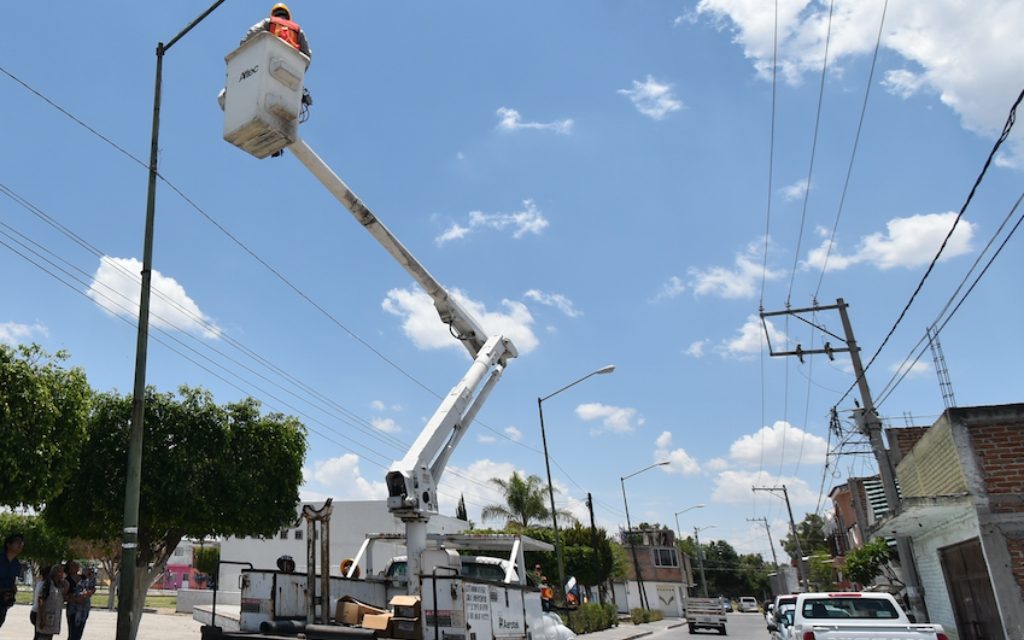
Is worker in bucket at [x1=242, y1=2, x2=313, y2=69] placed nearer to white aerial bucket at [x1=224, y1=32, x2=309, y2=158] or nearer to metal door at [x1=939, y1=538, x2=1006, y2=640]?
white aerial bucket at [x1=224, y1=32, x2=309, y2=158]

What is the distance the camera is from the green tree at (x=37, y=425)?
11.7 m

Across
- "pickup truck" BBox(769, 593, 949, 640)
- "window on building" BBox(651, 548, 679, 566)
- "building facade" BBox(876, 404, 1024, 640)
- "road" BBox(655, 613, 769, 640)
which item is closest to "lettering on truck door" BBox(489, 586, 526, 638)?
"pickup truck" BBox(769, 593, 949, 640)

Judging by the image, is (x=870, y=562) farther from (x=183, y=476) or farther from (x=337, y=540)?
(x=337, y=540)

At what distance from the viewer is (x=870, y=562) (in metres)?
24.4

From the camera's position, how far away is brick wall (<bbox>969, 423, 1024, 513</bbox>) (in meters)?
11.2

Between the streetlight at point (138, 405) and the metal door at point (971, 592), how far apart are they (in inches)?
475

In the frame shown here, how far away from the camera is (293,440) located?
1933 centimetres

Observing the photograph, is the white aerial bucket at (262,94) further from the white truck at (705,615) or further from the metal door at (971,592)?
the white truck at (705,615)

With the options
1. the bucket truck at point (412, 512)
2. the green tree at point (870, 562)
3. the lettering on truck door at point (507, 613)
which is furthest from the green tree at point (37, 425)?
the green tree at point (870, 562)

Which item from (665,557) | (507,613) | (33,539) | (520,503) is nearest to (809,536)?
(665,557)

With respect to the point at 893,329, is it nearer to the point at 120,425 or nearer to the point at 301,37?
the point at 301,37

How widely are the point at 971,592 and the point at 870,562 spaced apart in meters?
12.0

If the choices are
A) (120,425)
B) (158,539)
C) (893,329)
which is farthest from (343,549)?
(893,329)

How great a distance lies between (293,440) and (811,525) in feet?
375
